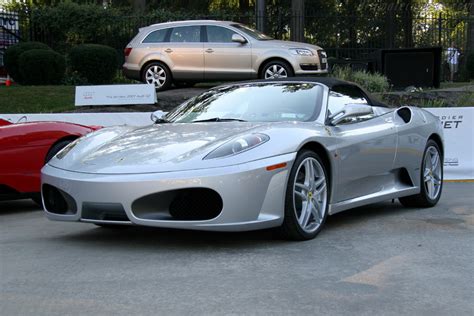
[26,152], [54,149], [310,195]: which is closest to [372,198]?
[310,195]

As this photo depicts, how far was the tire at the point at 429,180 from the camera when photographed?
716 centimetres

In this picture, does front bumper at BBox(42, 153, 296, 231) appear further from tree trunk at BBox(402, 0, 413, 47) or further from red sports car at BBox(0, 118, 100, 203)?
tree trunk at BBox(402, 0, 413, 47)

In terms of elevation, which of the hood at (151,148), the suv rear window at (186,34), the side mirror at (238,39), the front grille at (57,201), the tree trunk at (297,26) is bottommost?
the front grille at (57,201)

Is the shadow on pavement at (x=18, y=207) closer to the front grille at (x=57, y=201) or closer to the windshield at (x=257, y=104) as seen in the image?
the front grille at (x=57, y=201)

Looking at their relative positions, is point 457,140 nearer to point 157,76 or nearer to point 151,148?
point 151,148

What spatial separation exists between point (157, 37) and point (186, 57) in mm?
832

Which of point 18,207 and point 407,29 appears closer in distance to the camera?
point 18,207

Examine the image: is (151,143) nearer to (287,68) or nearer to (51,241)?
(51,241)

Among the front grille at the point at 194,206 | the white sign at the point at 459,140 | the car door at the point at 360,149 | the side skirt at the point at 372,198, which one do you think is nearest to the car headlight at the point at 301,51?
the white sign at the point at 459,140

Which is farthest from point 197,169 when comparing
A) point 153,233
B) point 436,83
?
point 436,83

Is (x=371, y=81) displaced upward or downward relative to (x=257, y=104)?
downward

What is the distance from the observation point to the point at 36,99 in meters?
14.8

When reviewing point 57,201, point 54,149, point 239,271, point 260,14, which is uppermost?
point 260,14

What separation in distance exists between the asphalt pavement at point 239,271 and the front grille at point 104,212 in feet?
0.80
